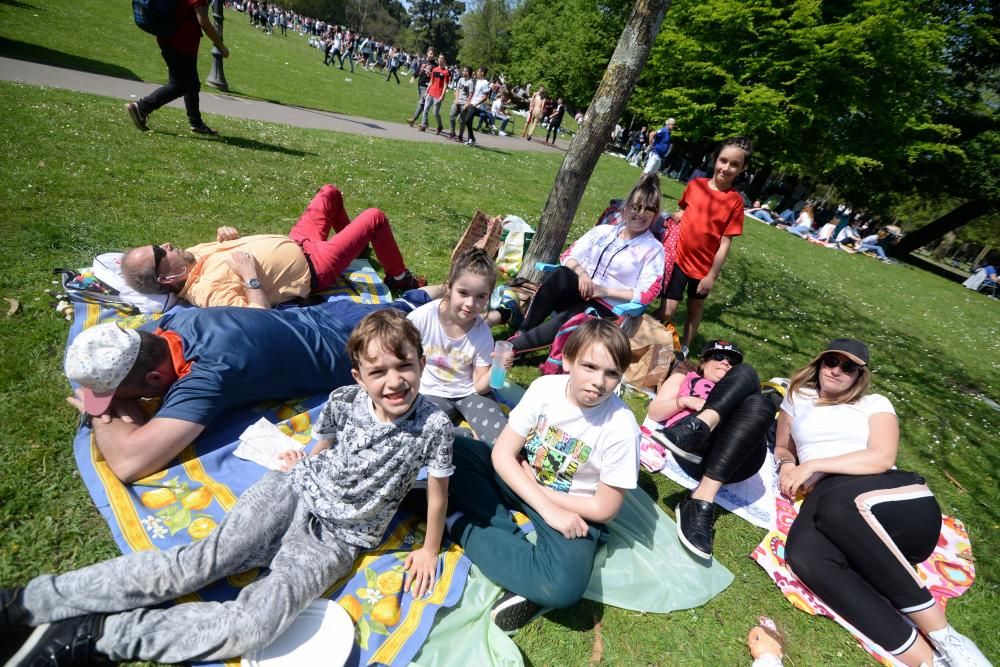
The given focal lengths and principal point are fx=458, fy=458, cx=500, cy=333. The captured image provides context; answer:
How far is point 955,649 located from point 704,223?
3743 mm

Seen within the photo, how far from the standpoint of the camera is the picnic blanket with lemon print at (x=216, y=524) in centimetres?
215

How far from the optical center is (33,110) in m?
6.94

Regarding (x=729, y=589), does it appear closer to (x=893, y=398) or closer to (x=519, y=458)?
(x=519, y=458)

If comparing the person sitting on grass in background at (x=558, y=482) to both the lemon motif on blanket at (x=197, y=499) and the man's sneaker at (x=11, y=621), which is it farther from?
the man's sneaker at (x=11, y=621)

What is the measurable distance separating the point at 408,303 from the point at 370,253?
1.91 meters

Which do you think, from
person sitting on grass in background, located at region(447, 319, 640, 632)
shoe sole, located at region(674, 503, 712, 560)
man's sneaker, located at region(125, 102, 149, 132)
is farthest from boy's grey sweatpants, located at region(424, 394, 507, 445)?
man's sneaker, located at region(125, 102, 149, 132)

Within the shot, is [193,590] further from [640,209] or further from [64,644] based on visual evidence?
[640,209]

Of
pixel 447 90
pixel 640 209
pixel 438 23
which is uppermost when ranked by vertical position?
pixel 438 23

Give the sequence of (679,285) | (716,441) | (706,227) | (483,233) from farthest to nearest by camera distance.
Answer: (483,233) < (679,285) < (706,227) < (716,441)

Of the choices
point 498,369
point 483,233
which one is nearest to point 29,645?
point 498,369

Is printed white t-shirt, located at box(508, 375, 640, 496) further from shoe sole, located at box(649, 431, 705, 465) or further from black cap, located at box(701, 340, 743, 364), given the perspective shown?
black cap, located at box(701, 340, 743, 364)

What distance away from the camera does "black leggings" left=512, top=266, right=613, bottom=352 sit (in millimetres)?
4453

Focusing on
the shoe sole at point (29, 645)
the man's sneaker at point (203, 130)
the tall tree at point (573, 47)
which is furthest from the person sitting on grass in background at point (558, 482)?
the tall tree at point (573, 47)

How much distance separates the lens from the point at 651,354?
15.0 feet
